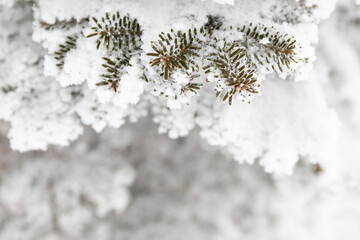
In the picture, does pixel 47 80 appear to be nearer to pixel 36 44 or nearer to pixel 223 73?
pixel 36 44

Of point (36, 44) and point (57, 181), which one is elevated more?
point (36, 44)

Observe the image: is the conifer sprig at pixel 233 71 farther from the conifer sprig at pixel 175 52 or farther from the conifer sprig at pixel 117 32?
the conifer sprig at pixel 117 32

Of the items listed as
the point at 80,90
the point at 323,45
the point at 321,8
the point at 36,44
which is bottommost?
the point at 80,90

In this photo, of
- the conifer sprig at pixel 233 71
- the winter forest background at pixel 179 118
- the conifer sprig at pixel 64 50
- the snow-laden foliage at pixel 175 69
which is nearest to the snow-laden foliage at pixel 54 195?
the winter forest background at pixel 179 118

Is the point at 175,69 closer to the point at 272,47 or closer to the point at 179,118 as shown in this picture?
the point at 272,47

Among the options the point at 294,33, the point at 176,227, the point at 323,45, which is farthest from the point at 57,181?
the point at 323,45

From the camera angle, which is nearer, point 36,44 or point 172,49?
point 172,49

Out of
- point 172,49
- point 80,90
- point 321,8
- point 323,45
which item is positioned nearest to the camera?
point 172,49
